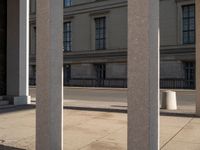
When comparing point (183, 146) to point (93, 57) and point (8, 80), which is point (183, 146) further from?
point (93, 57)

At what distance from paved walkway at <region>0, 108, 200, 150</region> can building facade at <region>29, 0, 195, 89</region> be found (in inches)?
1015

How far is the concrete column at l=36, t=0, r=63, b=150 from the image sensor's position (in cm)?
609

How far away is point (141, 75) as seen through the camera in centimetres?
509

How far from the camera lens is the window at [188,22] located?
1455 inches

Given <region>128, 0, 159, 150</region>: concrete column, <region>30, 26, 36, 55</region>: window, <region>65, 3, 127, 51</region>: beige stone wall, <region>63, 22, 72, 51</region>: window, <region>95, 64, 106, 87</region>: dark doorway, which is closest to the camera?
<region>128, 0, 159, 150</region>: concrete column

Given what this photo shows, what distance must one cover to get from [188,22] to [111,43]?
34.9ft

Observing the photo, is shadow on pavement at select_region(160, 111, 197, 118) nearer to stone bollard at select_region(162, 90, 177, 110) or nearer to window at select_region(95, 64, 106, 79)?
stone bollard at select_region(162, 90, 177, 110)

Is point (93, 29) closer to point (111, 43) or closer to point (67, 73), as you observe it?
point (111, 43)

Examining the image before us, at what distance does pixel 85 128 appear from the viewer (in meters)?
9.07

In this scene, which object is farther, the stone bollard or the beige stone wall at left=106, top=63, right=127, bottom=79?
the beige stone wall at left=106, top=63, right=127, bottom=79

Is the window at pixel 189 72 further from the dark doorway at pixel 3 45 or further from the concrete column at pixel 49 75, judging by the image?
the concrete column at pixel 49 75

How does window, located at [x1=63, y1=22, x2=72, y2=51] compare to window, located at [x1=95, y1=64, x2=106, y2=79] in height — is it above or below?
above

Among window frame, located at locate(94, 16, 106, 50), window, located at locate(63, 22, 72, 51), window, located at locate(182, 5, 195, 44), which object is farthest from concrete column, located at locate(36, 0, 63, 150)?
window, located at locate(63, 22, 72, 51)

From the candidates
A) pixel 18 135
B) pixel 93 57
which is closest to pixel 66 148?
pixel 18 135
